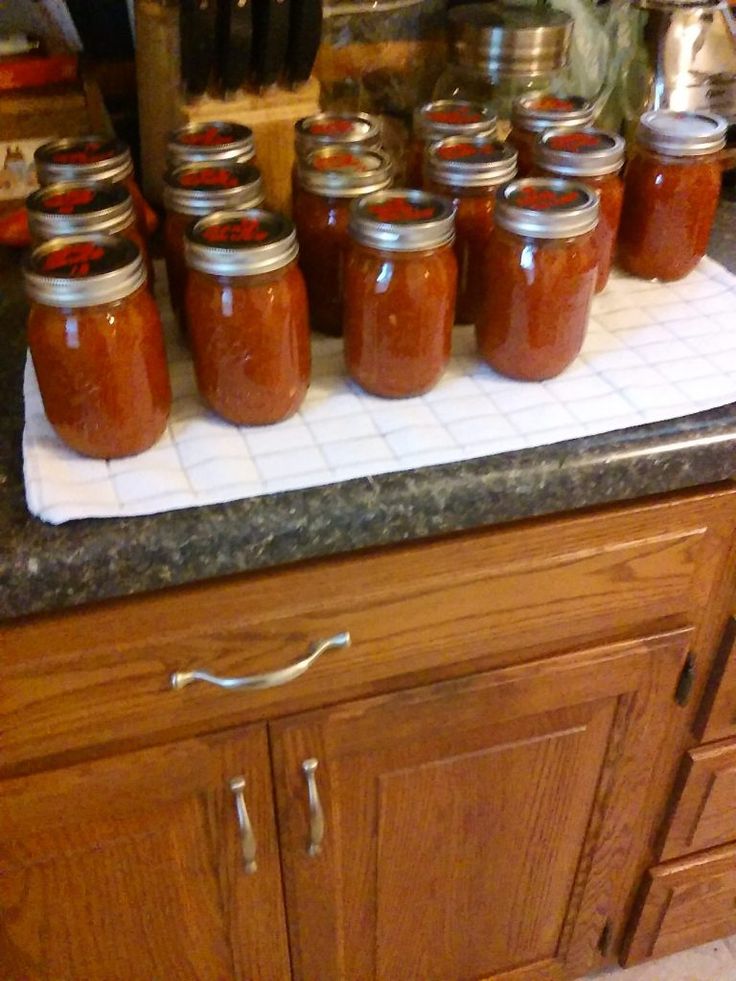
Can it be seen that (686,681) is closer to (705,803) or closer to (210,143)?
(705,803)

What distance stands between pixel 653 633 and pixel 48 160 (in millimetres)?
653

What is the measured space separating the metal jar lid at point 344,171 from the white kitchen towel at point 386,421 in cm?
13

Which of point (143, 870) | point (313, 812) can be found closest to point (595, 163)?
point (313, 812)

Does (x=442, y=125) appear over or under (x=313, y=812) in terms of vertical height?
over

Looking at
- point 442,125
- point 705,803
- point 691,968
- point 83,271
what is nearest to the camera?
point 83,271

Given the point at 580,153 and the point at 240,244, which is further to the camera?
the point at 580,153

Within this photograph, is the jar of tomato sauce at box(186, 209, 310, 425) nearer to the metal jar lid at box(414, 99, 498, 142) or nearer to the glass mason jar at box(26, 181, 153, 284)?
the glass mason jar at box(26, 181, 153, 284)

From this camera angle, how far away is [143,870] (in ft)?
2.53

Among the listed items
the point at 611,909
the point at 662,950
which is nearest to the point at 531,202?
the point at 611,909

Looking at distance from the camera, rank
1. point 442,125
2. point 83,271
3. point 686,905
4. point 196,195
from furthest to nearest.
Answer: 1. point 686,905
2. point 442,125
3. point 196,195
4. point 83,271

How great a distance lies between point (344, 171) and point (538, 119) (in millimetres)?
218

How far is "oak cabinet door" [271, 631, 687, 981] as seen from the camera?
2.51ft

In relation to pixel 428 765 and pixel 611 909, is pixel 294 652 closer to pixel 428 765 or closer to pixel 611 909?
pixel 428 765

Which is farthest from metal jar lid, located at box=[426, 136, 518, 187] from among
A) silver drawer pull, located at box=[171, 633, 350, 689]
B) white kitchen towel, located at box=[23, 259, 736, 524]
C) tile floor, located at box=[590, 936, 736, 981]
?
tile floor, located at box=[590, 936, 736, 981]
